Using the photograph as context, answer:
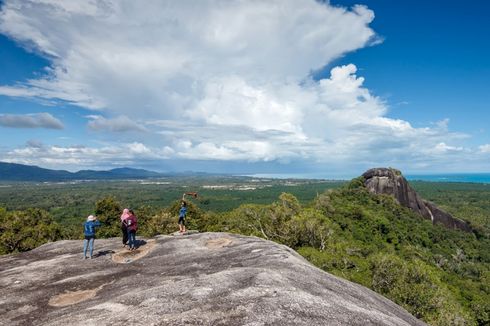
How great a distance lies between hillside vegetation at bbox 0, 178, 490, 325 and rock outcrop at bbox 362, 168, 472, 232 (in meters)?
4.64

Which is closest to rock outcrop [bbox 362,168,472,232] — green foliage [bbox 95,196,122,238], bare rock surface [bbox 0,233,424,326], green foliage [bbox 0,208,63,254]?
green foliage [bbox 95,196,122,238]

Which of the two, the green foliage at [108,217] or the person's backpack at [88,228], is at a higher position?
the person's backpack at [88,228]

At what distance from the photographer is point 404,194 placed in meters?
112

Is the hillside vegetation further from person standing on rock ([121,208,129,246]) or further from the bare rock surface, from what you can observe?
person standing on rock ([121,208,129,246])

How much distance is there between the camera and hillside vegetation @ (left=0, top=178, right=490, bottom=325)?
3775 cm

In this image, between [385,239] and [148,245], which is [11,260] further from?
[385,239]

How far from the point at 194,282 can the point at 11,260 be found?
15.8m

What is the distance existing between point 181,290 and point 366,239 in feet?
259

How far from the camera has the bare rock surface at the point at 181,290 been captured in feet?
33.9

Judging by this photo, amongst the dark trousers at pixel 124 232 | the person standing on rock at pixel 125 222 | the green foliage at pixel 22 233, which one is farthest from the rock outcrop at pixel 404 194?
the person standing on rock at pixel 125 222

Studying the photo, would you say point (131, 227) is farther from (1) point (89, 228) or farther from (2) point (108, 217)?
(2) point (108, 217)

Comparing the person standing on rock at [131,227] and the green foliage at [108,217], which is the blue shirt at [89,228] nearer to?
the person standing on rock at [131,227]

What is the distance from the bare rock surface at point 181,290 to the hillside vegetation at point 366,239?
22.1 m

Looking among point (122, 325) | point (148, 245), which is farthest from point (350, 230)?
point (122, 325)
